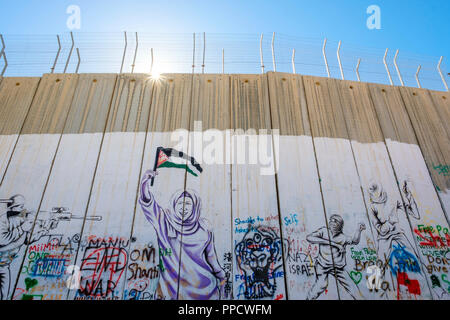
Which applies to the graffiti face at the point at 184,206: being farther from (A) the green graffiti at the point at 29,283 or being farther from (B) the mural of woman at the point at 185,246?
(A) the green graffiti at the point at 29,283

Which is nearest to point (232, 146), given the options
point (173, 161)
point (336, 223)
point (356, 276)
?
point (173, 161)

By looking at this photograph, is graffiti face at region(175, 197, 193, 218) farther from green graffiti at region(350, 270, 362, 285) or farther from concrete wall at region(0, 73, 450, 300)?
green graffiti at region(350, 270, 362, 285)

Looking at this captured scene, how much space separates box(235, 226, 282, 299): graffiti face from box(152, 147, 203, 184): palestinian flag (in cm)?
260

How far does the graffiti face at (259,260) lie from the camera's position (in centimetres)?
629

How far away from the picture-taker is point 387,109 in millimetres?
9633

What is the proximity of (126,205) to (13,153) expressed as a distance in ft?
14.3

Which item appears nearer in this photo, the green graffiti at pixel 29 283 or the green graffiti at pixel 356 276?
the green graffiti at pixel 29 283

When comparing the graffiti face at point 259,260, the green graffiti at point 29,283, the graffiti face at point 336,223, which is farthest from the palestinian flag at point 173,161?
the graffiti face at point 336,223

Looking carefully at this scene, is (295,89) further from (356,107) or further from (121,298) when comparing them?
(121,298)

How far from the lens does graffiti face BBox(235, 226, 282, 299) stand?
6293 millimetres

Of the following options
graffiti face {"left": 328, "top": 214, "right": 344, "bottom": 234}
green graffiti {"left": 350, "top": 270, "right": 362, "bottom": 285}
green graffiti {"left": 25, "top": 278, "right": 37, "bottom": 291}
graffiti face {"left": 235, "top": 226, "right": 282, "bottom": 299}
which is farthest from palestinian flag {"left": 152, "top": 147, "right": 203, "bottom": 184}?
green graffiti {"left": 350, "top": 270, "right": 362, "bottom": 285}

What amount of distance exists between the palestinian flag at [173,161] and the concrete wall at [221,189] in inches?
2.5

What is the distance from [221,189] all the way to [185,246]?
1949mm
